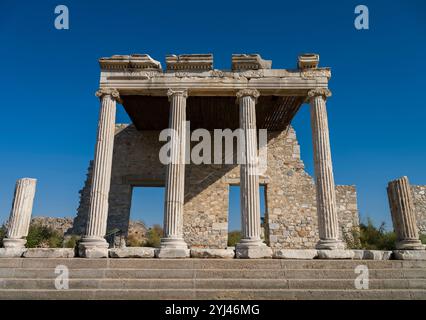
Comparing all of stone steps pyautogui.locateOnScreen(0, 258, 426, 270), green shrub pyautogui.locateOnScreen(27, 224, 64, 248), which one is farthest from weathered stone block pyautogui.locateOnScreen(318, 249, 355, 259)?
green shrub pyautogui.locateOnScreen(27, 224, 64, 248)

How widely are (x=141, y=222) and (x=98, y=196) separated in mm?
10310

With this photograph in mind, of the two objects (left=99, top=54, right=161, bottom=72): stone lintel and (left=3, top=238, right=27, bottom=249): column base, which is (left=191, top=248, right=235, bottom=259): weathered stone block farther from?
(left=99, top=54, right=161, bottom=72): stone lintel

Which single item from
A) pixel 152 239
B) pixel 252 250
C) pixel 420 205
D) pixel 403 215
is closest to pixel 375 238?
pixel 420 205

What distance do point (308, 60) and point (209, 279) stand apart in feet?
25.5

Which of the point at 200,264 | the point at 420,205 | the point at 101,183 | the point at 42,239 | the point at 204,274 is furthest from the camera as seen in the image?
the point at 420,205

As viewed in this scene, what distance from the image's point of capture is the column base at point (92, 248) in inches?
344

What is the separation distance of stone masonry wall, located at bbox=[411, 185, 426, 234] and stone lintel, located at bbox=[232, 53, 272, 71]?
10.8 metres

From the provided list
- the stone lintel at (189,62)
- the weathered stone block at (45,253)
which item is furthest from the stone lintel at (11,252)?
the stone lintel at (189,62)

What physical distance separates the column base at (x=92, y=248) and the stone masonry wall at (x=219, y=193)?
528 cm

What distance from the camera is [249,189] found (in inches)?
Answer: 389

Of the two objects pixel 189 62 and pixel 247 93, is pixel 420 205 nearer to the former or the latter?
pixel 247 93

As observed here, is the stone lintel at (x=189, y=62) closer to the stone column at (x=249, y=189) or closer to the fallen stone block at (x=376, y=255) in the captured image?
the stone column at (x=249, y=189)
